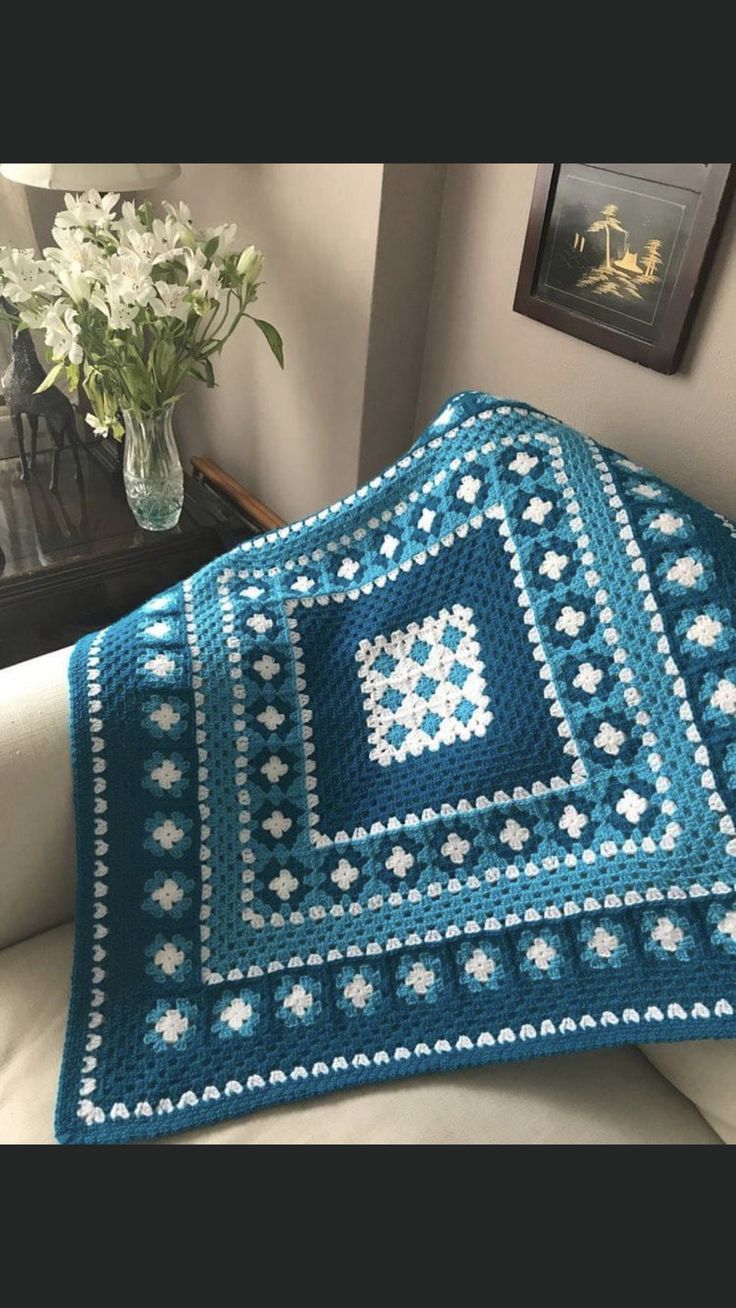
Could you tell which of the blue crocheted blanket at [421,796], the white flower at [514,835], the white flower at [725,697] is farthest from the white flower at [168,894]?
the white flower at [725,697]

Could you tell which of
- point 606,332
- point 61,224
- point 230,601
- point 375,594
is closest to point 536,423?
point 606,332

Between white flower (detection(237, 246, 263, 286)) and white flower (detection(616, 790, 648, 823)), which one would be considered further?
white flower (detection(237, 246, 263, 286))

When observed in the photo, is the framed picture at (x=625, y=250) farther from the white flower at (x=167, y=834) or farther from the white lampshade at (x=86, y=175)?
the white flower at (x=167, y=834)

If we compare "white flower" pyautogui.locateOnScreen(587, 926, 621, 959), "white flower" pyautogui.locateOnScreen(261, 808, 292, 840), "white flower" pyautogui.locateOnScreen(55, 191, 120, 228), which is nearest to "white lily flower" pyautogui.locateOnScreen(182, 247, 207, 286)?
"white flower" pyautogui.locateOnScreen(55, 191, 120, 228)

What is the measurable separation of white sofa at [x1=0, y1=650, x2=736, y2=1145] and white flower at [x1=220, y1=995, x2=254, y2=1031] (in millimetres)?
82

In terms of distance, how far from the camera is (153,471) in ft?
4.30

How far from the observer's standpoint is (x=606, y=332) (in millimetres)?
1018

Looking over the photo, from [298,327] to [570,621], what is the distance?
0.77m

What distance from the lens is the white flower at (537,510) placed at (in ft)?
3.01

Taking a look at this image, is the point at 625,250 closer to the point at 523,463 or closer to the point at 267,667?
the point at 523,463

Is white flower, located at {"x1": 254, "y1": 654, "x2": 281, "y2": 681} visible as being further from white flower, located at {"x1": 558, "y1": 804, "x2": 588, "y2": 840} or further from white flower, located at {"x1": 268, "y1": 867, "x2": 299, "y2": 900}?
white flower, located at {"x1": 558, "y1": 804, "x2": 588, "y2": 840}

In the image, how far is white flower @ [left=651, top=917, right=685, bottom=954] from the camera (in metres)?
0.79

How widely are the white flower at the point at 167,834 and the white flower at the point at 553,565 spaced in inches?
18.2

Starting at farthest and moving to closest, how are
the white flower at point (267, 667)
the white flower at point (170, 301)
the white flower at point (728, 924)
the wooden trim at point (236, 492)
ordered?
the wooden trim at point (236, 492) → the white flower at point (170, 301) → the white flower at point (267, 667) → the white flower at point (728, 924)
